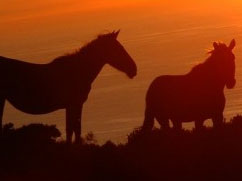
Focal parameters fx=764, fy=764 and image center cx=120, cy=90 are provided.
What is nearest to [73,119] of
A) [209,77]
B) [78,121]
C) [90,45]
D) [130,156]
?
[78,121]

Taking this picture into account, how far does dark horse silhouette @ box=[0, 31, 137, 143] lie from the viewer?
1380 centimetres

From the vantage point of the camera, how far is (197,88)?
14273 mm

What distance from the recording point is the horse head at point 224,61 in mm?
14156

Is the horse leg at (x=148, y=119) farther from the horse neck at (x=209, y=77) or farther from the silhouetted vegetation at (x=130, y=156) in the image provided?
the horse neck at (x=209, y=77)

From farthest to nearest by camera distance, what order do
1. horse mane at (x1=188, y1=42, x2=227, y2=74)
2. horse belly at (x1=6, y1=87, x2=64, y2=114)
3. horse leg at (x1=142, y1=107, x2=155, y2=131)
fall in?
horse leg at (x1=142, y1=107, x2=155, y2=131) < horse mane at (x1=188, y1=42, x2=227, y2=74) < horse belly at (x1=6, y1=87, x2=64, y2=114)

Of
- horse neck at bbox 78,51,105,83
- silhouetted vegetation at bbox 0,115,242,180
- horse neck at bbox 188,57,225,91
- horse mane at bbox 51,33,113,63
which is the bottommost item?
silhouetted vegetation at bbox 0,115,242,180

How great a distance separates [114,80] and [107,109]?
24838 mm

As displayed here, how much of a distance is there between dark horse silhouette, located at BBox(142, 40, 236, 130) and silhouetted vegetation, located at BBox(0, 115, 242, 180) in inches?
26.8

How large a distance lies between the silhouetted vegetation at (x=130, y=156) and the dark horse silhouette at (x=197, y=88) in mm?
681

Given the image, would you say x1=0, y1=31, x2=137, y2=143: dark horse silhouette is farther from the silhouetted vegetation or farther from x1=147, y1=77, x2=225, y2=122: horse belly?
x1=147, y1=77, x2=225, y2=122: horse belly

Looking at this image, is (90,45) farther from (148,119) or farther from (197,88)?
(197,88)

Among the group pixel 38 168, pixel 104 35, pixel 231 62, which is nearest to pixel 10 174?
pixel 38 168

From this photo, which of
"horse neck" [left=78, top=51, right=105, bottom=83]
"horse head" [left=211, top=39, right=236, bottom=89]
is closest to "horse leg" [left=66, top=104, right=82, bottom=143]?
"horse neck" [left=78, top=51, right=105, bottom=83]

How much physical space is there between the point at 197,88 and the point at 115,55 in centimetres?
169
